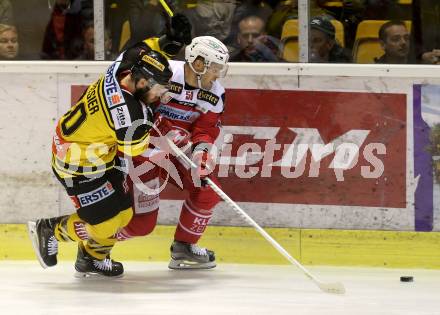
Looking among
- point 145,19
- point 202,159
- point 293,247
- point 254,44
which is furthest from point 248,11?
point 293,247

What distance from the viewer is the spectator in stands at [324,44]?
18.1ft

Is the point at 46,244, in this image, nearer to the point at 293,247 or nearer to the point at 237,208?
the point at 237,208

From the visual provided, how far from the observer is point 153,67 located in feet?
15.8

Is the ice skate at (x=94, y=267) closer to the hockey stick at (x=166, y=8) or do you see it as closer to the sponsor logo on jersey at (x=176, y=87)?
the sponsor logo on jersey at (x=176, y=87)

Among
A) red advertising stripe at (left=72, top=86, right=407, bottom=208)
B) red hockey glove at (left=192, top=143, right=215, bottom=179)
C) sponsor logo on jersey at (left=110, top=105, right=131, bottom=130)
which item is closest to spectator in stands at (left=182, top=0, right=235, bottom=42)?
red advertising stripe at (left=72, top=86, right=407, bottom=208)

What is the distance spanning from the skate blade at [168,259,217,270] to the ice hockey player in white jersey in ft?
0.13

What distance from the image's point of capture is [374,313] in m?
4.49

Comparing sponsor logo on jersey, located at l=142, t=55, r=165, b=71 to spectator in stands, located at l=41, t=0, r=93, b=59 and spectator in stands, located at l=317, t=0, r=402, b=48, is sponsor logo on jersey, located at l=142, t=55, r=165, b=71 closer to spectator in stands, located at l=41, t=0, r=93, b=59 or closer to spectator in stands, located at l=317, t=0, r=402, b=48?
spectator in stands, located at l=41, t=0, r=93, b=59

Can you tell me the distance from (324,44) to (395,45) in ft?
1.14

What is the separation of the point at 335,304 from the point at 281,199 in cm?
104

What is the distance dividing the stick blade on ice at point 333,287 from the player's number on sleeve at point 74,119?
128 centimetres

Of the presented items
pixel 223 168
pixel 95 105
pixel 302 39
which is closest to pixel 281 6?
pixel 302 39

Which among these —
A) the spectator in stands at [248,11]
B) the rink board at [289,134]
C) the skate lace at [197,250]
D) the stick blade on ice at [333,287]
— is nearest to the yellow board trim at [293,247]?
the rink board at [289,134]

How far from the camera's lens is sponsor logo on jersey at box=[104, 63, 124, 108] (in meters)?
4.82
